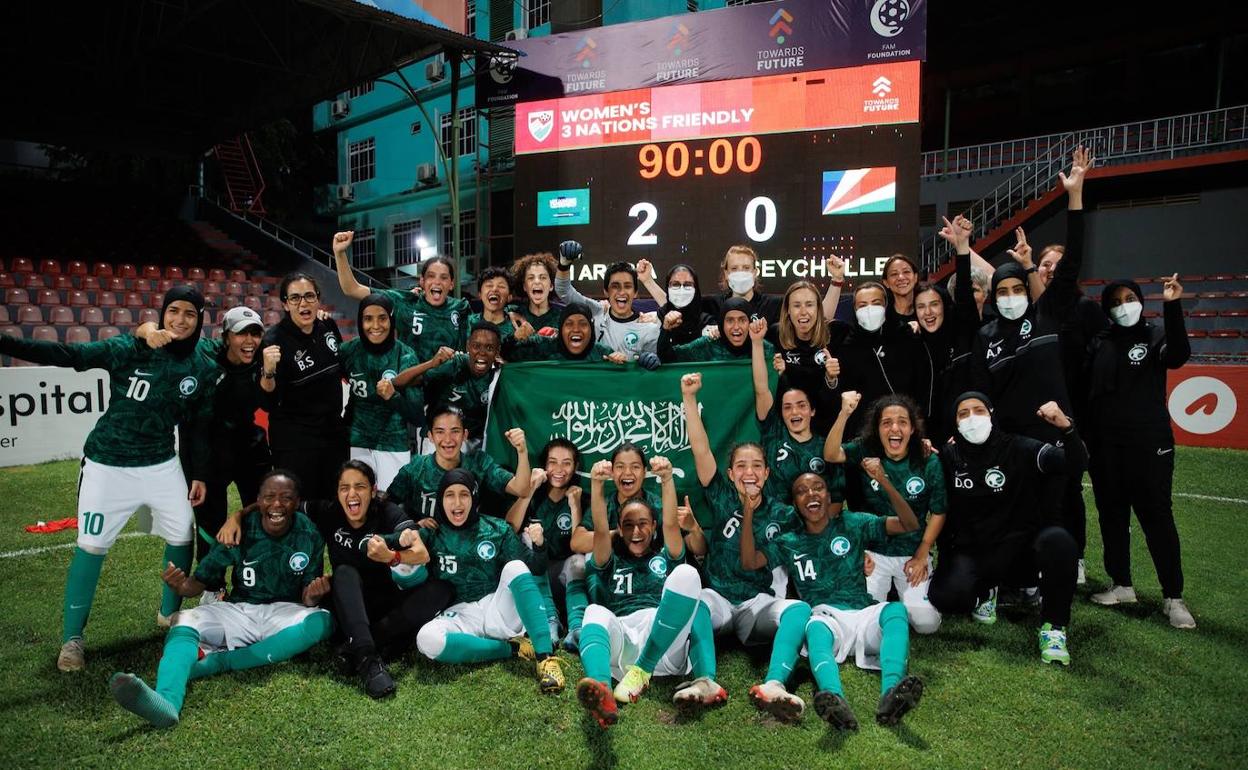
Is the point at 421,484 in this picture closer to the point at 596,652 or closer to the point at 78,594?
the point at 596,652

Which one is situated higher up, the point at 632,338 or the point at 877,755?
the point at 632,338

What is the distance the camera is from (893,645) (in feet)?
12.4

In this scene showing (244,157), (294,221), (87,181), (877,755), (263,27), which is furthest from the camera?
(294,221)

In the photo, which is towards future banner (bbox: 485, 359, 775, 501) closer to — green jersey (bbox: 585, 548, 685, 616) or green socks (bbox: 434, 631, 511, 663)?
green jersey (bbox: 585, 548, 685, 616)

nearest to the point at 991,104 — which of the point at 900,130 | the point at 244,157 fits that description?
the point at 900,130

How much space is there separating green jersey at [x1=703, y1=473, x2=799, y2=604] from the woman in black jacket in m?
2.22

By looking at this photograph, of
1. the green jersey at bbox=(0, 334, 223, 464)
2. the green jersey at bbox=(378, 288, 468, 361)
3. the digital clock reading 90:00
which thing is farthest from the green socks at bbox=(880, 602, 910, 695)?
the digital clock reading 90:00

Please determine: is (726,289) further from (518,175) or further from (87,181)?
(87,181)

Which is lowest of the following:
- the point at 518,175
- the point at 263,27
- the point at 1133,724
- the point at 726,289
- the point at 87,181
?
the point at 1133,724

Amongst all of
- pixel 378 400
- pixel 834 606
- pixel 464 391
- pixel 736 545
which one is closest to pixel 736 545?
pixel 736 545

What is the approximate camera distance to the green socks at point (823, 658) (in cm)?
355

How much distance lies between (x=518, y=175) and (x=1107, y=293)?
31.9ft

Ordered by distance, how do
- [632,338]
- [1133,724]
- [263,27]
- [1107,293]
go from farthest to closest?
[263,27], [632,338], [1107,293], [1133,724]

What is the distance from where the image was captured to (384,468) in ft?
16.6
